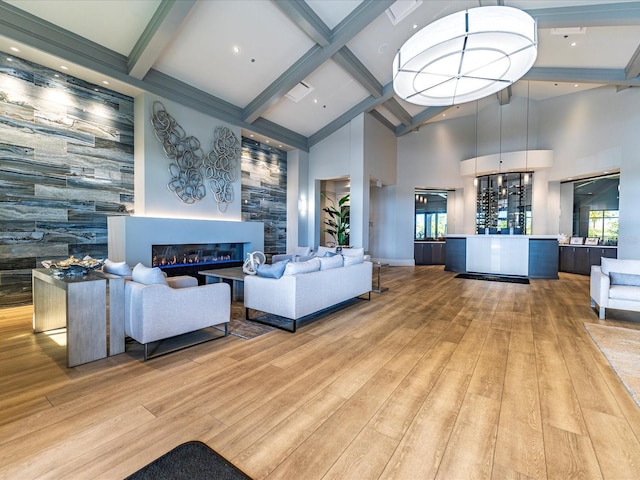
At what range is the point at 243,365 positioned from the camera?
2660 millimetres

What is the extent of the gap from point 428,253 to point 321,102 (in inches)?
256

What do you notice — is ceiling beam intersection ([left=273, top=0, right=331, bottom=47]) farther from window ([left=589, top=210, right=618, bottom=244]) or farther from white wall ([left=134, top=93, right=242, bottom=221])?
window ([left=589, top=210, right=618, bottom=244])

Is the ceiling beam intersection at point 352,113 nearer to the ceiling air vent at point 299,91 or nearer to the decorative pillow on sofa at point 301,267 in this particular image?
the ceiling air vent at point 299,91

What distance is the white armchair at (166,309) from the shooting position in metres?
2.72

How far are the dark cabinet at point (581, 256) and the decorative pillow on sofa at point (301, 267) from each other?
343 inches

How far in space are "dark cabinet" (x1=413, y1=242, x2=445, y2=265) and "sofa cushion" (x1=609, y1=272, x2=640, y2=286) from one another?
249 inches

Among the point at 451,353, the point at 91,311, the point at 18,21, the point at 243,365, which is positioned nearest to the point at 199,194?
the point at 18,21

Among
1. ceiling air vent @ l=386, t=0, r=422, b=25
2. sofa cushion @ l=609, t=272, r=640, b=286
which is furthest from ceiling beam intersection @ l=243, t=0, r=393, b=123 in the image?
sofa cushion @ l=609, t=272, r=640, b=286

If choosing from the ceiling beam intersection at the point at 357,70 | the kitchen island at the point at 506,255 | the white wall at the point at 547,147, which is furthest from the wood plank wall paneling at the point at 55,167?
the kitchen island at the point at 506,255

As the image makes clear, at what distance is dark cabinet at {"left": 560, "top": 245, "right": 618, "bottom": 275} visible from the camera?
780 centimetres

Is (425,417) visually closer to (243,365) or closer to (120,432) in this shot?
(243,365)

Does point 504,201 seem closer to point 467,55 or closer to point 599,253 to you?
point 599,253

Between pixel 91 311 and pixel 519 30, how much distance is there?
5.28m

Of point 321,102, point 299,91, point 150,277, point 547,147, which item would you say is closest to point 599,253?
point 547,147
